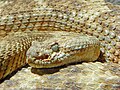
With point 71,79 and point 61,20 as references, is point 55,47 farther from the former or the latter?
point 61,20

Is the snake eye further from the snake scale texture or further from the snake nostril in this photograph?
the snake scale texture

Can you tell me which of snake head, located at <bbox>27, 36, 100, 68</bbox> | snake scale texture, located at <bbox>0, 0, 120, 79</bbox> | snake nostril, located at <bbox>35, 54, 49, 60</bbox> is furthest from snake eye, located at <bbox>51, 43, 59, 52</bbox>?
snake scale texture, located at <bbox>0, 0, 120, 79</bbox>

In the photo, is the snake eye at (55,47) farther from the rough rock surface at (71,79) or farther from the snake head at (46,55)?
the rough rock surface at (71,79)

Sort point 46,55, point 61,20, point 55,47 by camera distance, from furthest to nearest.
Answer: point 61,20 < point 55,47 < point 46,55

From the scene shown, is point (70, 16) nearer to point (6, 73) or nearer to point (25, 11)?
point (25, 11)

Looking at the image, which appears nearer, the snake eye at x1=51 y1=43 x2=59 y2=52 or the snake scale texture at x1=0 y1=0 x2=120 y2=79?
the snake eye at x1=51 y1=43 x2=59 y2=52

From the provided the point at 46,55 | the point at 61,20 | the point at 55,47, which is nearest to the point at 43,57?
the point at 46,55
